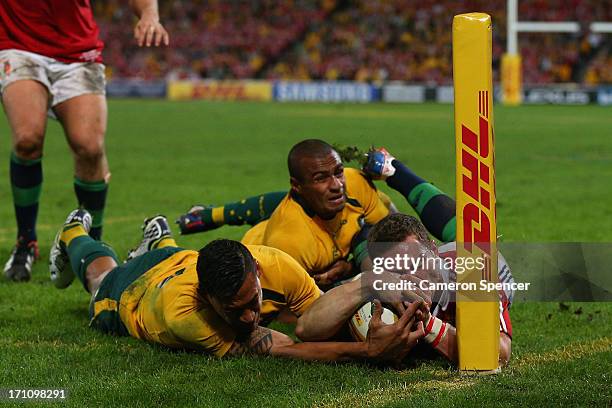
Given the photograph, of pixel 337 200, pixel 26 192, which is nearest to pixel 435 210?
pixel 337 200

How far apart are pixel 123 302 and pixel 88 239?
33.7 inches

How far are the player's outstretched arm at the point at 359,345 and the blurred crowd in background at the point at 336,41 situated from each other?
102ft

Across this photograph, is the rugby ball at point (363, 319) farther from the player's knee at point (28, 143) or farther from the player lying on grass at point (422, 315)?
the player's knee at point (28, 143)

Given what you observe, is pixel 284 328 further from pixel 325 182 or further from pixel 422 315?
pixel 422 315

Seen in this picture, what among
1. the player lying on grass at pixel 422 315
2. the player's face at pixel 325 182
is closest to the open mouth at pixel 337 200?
the player's face at pixel 325 182

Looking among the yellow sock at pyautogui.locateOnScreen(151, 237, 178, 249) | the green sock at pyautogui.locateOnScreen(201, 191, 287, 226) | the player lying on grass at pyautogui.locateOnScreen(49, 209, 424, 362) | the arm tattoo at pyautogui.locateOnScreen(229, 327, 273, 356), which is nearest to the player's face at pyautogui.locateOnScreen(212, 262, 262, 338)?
the player lying on grass at pyautogui.locateOnScreen(49, 209, 424, 362)

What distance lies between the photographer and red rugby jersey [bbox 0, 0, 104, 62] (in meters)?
6.50

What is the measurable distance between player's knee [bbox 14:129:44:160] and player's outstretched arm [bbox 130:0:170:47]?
2.75ft

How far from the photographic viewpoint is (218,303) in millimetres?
4141

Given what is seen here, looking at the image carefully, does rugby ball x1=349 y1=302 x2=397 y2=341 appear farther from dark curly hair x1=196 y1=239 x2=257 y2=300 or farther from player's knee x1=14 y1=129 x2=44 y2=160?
player's knee x1=14 y1=129 x2=44 y2=160

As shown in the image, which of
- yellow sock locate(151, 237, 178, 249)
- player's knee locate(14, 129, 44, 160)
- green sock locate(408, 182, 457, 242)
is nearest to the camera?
green sock locate(408, 182, 457, 242)

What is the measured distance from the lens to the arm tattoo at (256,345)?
4395 millimetres

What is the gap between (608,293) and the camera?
17.7ft

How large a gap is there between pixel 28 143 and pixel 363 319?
2.88 m
